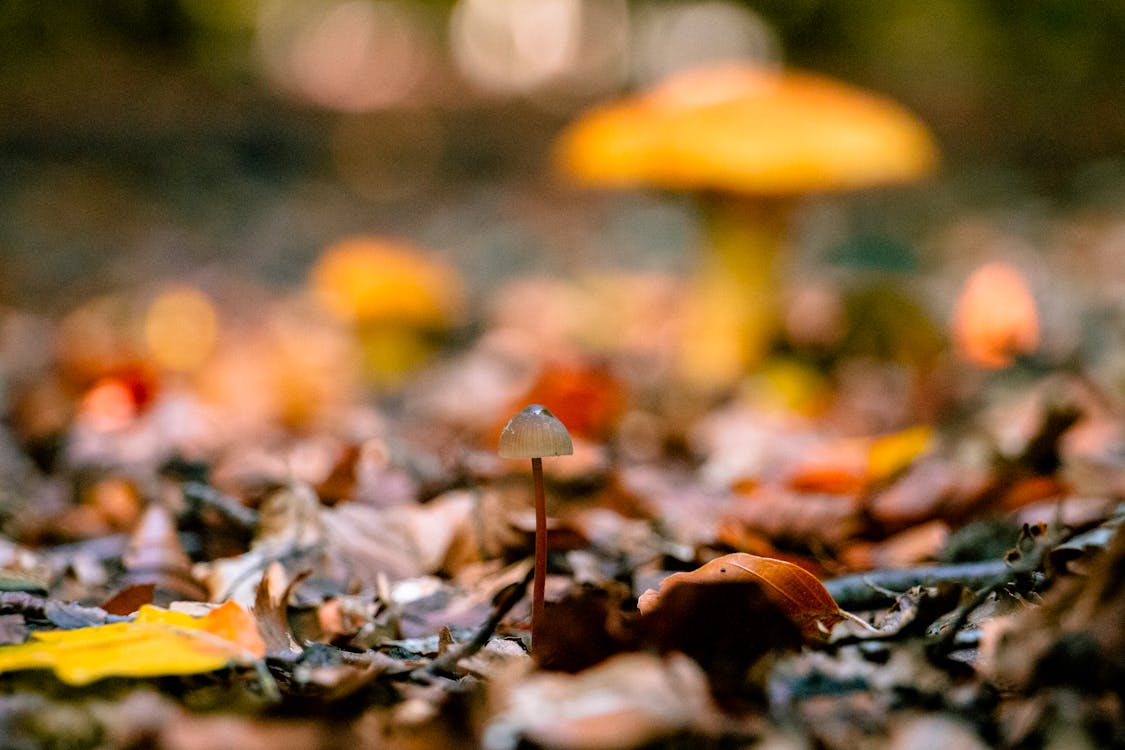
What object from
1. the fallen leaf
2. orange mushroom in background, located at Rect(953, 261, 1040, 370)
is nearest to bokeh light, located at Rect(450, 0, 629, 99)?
orange mushroom in background, located at Rect(953, 261, 1040, 370)

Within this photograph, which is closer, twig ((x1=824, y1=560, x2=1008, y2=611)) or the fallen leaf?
the fallen leaf

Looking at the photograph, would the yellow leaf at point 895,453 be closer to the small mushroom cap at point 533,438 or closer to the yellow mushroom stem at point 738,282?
the small mushroom cap at point 533,438

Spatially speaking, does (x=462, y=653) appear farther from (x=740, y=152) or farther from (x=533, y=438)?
(x=740, y=152)

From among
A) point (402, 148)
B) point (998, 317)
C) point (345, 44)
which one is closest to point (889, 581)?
point (998, 317)

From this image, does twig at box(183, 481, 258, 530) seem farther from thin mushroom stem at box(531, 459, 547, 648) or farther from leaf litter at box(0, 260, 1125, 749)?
thin mushroom stem at box(531, 459, 547, 648)

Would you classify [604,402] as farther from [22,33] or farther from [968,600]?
[22,33]

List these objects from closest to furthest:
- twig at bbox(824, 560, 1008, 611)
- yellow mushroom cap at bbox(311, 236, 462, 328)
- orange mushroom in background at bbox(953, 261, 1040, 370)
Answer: twig at bbox(824, 560, 1008, 611) → orange mushroom in background at bbox(953, 261, 1040, 370) → yellow mushroom cap at bbox(311, 236, 462, 328)

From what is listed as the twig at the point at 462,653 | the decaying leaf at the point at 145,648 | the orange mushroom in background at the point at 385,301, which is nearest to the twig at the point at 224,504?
the decaying leaf at the point at 145,648
